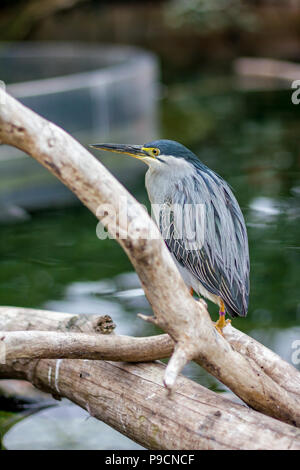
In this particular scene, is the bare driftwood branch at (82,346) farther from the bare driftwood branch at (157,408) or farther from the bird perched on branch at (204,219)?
the bird perched on branch at (204,219)

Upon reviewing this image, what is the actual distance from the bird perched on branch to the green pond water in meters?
0.87

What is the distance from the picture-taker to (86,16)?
12.5 meters

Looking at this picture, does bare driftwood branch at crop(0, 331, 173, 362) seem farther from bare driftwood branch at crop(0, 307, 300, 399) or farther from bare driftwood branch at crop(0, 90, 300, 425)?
bare driftwood branch at crop(0, 90, 300, 425)

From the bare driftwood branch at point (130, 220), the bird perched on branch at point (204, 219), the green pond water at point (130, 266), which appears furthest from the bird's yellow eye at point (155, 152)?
the green pond water at point (130, 266)

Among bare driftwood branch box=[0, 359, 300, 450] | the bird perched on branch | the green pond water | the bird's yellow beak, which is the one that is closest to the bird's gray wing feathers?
the bird perched on branch

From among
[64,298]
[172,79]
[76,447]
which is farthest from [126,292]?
[172,79]

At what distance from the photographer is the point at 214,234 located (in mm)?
1878

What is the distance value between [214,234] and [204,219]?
0.05 metres

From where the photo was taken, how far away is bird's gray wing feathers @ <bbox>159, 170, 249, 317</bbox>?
6.13 feet

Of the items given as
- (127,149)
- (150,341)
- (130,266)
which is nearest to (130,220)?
(127,149)

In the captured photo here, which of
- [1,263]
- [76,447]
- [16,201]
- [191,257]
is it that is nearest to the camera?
[191,257]
